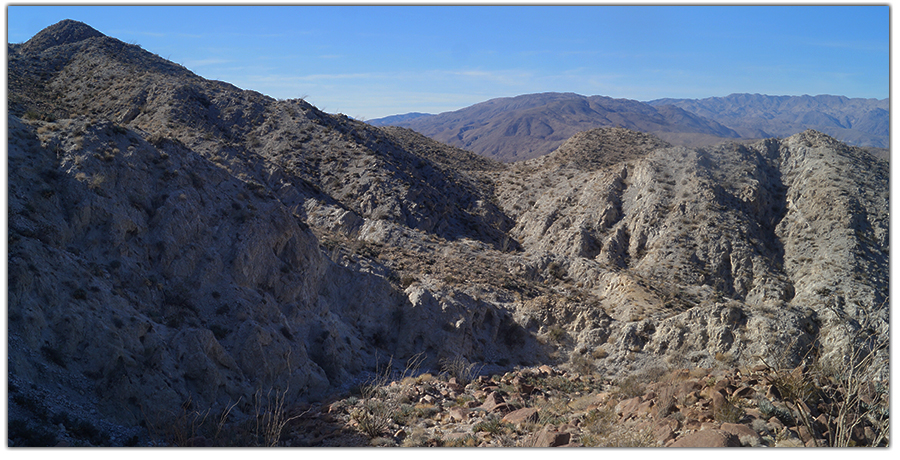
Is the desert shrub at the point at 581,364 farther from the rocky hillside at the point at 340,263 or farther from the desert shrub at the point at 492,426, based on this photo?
the desert shrub at the point at 492,426

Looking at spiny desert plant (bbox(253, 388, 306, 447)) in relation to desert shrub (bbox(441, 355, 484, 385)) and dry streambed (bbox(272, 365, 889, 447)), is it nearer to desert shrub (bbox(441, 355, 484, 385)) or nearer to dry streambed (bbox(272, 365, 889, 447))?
dry streambed (bbox(272, 365, 889, 447))

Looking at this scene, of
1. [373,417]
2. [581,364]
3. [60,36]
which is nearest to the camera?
[373,417]

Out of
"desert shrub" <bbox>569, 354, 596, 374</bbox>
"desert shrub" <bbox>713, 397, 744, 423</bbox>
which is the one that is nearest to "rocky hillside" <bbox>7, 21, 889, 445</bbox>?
"desert shrub" <bbox>569, 354, 596, 374</bbox>

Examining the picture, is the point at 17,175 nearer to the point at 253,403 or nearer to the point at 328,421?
the point at 253,403

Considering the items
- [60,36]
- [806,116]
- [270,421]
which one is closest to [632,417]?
[270,421]

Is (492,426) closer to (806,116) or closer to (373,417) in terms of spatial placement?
(373,417)
